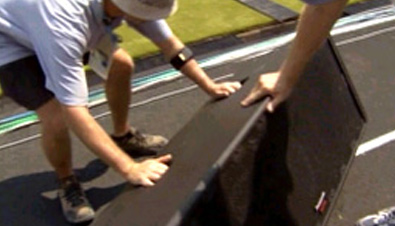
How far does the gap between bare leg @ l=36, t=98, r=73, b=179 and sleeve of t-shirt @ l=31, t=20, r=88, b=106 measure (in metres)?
0.31

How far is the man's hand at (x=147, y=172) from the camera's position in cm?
188

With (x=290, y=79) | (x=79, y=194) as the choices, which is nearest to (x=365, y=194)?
(x=290, y=79)

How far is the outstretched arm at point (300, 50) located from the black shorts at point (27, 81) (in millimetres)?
788

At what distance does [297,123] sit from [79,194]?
1019mm

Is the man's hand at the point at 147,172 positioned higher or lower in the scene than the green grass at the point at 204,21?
higher

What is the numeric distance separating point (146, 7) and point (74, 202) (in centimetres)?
97

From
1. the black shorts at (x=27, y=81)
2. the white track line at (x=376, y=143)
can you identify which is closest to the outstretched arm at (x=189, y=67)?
the black shorts at (x=27, y=81)

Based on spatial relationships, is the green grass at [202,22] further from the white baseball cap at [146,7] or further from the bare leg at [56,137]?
the white baseball cap at [146,7]

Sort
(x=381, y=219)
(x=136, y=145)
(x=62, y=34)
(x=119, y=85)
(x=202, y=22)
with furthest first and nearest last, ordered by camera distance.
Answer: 1. (x=202, y=22)
2. (x=136, y=145)
3. (x=119, y=85)
4. (x=381, y=219)
5. (x=62, y=34)

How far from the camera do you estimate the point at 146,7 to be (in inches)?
77.2

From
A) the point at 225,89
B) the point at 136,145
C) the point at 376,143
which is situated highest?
the point at 225,89

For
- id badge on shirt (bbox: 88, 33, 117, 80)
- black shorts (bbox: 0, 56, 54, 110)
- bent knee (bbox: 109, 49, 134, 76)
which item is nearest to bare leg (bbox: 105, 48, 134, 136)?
bent knee (bbox: 109, 49, 134, 76)

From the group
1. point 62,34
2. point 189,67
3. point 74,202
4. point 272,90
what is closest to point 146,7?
point 62,34

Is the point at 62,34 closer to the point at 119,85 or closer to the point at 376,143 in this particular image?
the point at 119,85
